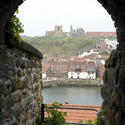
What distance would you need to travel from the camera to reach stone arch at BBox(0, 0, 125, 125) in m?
2.49

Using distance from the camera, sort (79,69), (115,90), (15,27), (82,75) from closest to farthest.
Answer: (115,90) < (15,27) < (82,75) < (79,69)

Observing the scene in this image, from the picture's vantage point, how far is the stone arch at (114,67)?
2494mm

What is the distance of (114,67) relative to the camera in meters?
2.80

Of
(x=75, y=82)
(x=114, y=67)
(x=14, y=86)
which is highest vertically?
(x=114, y=67)

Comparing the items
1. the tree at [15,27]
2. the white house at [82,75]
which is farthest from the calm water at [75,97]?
the tree at [15,27]

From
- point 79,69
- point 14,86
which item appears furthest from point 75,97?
point 14,86

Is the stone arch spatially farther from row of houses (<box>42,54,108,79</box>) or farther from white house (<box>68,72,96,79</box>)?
white house (<box>68,72,96,79</box>)

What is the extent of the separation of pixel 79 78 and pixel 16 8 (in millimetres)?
59722

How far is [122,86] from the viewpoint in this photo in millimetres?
2465

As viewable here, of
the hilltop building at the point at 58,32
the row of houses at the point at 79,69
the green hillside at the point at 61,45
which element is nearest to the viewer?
the row of houses at the point at 79,69

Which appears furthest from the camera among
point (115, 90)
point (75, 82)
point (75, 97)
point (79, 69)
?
point (79, 69)

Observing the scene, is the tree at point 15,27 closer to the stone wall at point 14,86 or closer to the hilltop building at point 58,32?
the stone wall at point 14,86

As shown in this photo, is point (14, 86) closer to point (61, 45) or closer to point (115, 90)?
point (115, 90)

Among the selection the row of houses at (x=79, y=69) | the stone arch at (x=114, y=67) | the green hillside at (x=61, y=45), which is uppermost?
→ the green hillside at (x=61, y=45)
